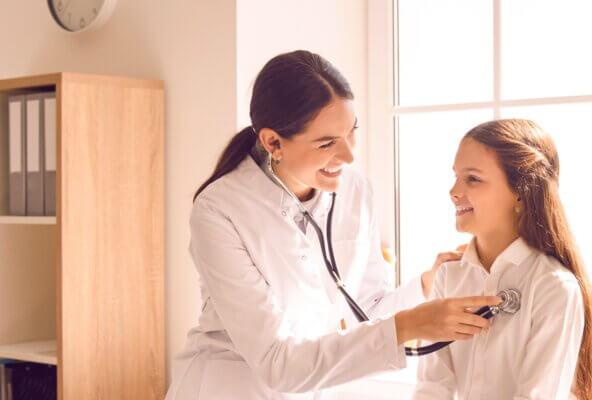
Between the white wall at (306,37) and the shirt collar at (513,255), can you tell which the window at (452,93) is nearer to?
the white wall at (306,37)

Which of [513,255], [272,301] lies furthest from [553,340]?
[272,301]

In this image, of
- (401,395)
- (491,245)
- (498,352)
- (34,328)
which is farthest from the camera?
(34,328)

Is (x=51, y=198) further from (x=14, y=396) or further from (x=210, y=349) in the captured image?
(x=210, y=349)

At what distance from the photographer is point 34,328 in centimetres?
277

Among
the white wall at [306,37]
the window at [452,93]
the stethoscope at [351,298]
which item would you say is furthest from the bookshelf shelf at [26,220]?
the window at [452,93]

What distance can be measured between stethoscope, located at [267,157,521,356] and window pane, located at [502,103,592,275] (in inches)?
30.3

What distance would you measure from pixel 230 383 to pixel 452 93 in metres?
1.18

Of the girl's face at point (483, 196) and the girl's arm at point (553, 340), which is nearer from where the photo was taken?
the girl's arm at point (553, 340)

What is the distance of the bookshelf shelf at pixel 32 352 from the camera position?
7.79 feet

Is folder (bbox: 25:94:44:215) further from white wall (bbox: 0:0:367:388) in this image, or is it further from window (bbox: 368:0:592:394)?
window (bbox: 368:0:592:394)

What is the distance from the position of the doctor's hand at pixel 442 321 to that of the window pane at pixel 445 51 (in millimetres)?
1104

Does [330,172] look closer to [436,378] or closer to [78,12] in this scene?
[436,378]

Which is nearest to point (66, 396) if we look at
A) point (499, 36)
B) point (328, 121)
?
point (328, 121)

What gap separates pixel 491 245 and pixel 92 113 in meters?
1.16
